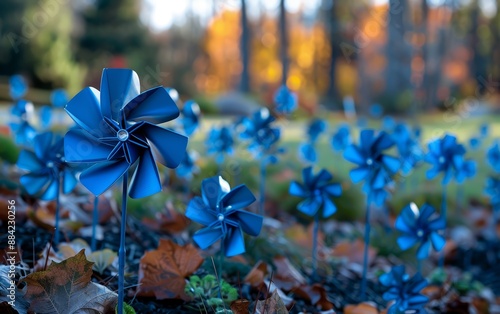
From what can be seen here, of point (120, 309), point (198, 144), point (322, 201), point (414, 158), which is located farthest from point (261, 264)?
point (198, 144)

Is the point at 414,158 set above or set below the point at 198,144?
above

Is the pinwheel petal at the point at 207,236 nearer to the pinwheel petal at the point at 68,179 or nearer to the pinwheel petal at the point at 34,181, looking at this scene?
the pinwheel petal at the point at 68,179

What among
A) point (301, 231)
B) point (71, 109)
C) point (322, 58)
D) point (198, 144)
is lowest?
point (322, 58)

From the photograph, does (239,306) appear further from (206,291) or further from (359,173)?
(359,173)

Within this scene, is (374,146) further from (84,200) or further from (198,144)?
(198,144)

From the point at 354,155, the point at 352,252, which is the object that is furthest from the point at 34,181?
the point at 352,252

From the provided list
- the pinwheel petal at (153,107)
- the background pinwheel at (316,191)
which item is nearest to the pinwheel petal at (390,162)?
the background pinwheel at (316,191)
